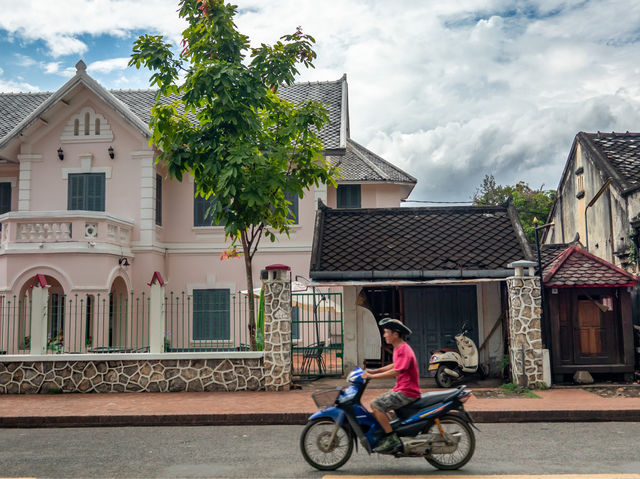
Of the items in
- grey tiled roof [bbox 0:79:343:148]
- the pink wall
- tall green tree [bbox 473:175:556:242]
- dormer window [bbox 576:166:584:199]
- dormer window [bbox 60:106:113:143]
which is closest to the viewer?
dormer window [bbox 576:166:584:199]

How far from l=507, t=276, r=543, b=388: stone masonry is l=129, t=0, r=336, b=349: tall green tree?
4690mm

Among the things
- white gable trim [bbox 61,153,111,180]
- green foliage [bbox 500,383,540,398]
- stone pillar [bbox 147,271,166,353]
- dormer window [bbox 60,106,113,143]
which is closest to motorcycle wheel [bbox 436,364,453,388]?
green foliage [bbox 500,383,540,398]

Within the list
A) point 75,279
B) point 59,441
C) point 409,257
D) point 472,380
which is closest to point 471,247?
point 409,257

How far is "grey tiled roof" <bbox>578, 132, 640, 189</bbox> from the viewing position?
15539 mm

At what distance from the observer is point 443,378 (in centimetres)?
1245

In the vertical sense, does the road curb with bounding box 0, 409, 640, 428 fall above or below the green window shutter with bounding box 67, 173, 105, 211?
below

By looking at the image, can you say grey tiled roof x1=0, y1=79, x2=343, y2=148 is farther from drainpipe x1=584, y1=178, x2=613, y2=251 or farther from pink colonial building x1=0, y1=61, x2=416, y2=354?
drainpipe x1=584, y1=178, x2=613, y2=251

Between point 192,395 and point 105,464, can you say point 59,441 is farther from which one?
point 192,395

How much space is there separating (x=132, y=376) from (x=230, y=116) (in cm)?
543

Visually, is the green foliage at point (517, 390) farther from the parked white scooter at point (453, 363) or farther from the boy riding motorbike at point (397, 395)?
the boy riding motorbike at point (397, 395)

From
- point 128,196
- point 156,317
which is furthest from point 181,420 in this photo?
point 128,196

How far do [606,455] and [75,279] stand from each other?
45.3 feet

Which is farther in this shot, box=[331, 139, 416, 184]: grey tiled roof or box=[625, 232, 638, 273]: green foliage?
box=[331, 139, 416, 184]: grey tiled roof

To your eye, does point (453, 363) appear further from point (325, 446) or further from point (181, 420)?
point (325, 446)
